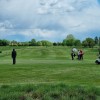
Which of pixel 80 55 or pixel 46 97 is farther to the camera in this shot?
pixel 80 55

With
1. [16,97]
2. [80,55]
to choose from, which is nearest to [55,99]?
[16,97]

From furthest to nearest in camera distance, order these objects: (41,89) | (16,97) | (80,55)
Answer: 1. (80,55)
2. (41,89)
3. (16,97)

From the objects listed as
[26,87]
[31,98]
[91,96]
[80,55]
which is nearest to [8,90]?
[26,87]

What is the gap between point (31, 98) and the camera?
1606cm

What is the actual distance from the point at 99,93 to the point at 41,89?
246cm

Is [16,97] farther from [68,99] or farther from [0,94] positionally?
[68,99]

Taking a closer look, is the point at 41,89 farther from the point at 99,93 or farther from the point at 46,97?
the point at 99,93

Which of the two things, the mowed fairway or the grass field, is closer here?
the grass field

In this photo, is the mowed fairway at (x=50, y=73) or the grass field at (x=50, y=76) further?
the mowed fairway at (x=50, y=73)

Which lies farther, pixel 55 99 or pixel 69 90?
pixel 69 90

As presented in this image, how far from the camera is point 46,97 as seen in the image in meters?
16.1

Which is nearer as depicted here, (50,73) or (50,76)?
(50,76)

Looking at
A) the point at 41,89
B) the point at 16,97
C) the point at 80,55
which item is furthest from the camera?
the point at 80,55

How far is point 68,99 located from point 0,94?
2.71 m
